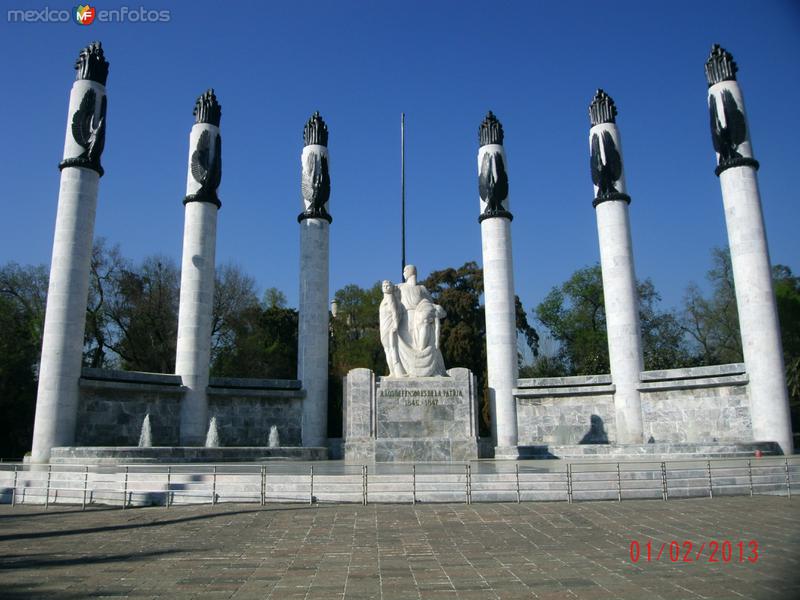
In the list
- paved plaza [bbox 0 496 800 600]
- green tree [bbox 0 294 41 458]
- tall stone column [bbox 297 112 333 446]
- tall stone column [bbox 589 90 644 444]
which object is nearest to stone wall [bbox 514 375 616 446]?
tall stone column [bbox 589 90 644 444]

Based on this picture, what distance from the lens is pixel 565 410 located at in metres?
25.6

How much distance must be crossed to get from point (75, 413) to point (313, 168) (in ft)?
46.2

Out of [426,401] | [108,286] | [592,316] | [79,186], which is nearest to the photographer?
[426,401]

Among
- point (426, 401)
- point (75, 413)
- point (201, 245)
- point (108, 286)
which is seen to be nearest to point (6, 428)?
point (108, 286)

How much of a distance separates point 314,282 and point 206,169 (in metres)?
6.62

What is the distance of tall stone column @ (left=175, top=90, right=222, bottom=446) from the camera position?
78.8ft

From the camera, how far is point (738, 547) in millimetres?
6816

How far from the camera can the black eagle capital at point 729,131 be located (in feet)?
77.0

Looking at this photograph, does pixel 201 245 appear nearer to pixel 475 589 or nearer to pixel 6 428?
pixel 6 428

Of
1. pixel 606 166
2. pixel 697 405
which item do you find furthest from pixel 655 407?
pixel 606 166

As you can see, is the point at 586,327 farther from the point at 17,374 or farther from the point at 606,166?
the point at 17,374

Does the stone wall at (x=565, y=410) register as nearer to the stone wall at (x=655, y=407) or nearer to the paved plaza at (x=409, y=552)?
the stone wall at (x=655, y=407)

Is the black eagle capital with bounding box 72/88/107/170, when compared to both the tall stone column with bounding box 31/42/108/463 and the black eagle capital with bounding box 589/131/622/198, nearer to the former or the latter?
the tall stone column with bounding box 31/42/108/463
